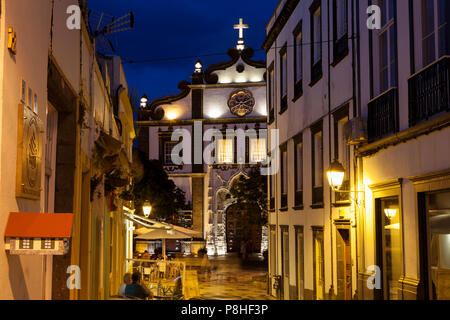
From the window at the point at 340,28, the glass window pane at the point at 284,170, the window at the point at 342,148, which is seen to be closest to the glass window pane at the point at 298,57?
the glass window pane at the point at 284,170

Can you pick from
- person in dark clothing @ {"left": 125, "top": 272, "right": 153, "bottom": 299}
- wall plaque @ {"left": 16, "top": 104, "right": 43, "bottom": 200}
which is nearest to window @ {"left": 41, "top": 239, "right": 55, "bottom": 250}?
wall plaque @ {"left": 16, "top": 104, "right": 43, "bottom": 200}

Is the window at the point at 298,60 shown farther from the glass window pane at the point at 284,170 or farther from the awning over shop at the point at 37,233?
the awning over shop at the point at 37,233

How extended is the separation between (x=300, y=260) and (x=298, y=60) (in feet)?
20.2

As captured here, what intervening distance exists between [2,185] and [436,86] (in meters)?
6.60

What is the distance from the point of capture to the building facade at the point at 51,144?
15.4 ft

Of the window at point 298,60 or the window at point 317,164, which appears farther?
the window at point 298,60

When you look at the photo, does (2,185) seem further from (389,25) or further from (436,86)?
(389,25)

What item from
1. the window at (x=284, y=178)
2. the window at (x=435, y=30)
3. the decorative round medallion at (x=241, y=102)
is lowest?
the window at (x=284, y=178)

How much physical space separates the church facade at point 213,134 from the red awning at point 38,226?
4155 centimetres

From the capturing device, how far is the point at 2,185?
4523 millimetres

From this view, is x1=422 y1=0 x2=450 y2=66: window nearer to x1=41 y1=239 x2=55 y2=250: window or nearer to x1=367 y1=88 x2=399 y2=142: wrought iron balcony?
x1=367 y1=88 x2=399 y2=142: wrought iron balcony

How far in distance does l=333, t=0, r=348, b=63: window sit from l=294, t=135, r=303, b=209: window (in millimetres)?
4431

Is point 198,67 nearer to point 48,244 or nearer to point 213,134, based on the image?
point 213,134

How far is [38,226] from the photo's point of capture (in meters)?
4.77
